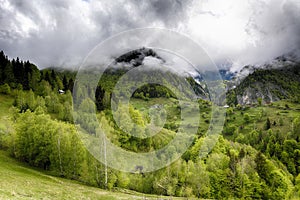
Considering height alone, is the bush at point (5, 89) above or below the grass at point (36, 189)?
above

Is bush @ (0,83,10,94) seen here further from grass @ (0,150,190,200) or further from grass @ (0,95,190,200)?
grass @ (0,150,190,200)

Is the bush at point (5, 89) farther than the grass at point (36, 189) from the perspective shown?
Yes

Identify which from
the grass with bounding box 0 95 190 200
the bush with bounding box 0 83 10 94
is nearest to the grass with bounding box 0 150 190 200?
the grass with bounding box 0 95 190 200

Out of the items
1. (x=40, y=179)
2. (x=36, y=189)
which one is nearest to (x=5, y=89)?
(x=40, y=179)

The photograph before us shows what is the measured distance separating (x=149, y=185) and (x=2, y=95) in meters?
85.7

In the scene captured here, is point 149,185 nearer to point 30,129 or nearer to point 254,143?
point 30,129

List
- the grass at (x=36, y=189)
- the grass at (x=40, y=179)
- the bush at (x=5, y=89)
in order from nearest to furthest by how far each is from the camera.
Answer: the grass at (x=36, y=189)
the grass at (x=40, y=179)
the bush at (x=5, y=89)

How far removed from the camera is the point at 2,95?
106688 mm

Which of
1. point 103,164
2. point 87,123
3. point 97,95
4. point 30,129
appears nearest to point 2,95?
point 97,95

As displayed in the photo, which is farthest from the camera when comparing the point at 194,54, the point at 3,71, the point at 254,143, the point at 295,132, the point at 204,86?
the point at 295,132

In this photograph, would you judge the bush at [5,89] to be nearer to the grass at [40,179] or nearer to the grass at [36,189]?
the grass at [40,179]

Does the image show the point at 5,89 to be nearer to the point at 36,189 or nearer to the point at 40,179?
the point at 40,179

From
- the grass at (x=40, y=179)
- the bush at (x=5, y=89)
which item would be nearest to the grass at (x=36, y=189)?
the grass at (x=40, y=179)

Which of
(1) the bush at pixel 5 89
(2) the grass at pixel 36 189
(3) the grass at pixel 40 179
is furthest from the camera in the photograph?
(1) the bush at pixel 5 89
